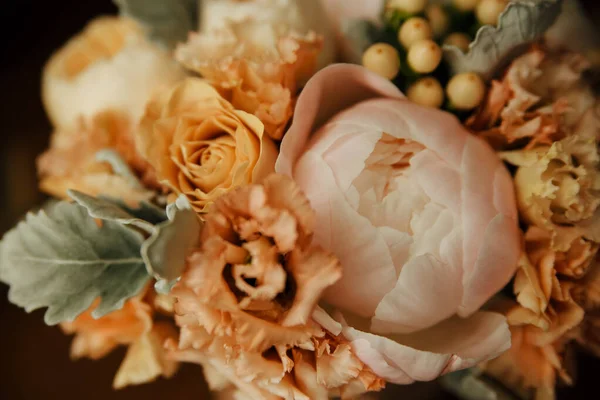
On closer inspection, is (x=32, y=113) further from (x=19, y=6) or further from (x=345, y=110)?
(x=345, y=110)

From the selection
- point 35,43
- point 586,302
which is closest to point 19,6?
point 35,43

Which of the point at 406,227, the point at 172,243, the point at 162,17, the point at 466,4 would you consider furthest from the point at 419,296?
the point at 162,17

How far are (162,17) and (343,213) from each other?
0.31m

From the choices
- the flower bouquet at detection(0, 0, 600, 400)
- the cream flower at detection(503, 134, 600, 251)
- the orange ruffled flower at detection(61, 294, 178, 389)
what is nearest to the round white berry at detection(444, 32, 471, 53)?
the flower bouquet at detection(0, 0, 600, 400)

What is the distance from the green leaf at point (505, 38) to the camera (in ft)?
1.32

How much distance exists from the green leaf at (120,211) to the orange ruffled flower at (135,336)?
7cm

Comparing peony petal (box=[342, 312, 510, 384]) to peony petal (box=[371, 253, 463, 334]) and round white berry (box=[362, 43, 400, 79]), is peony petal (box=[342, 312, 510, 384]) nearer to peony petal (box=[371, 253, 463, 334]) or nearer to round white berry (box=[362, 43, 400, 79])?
peony petal (box=[371, 253, 463, 334])

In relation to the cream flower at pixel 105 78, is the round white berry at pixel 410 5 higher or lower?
higher

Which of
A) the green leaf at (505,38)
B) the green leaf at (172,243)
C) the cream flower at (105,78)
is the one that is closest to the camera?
the green leaf at (172,243)

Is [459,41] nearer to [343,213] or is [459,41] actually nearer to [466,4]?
[466,4]

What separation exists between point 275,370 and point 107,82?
0.32 metres

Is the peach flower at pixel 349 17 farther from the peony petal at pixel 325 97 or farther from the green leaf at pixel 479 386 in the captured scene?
the green leaf at pixel 479 386

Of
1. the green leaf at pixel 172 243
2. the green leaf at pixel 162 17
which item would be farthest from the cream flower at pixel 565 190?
the green leaf at pixel 162 17

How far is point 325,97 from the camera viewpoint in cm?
41
